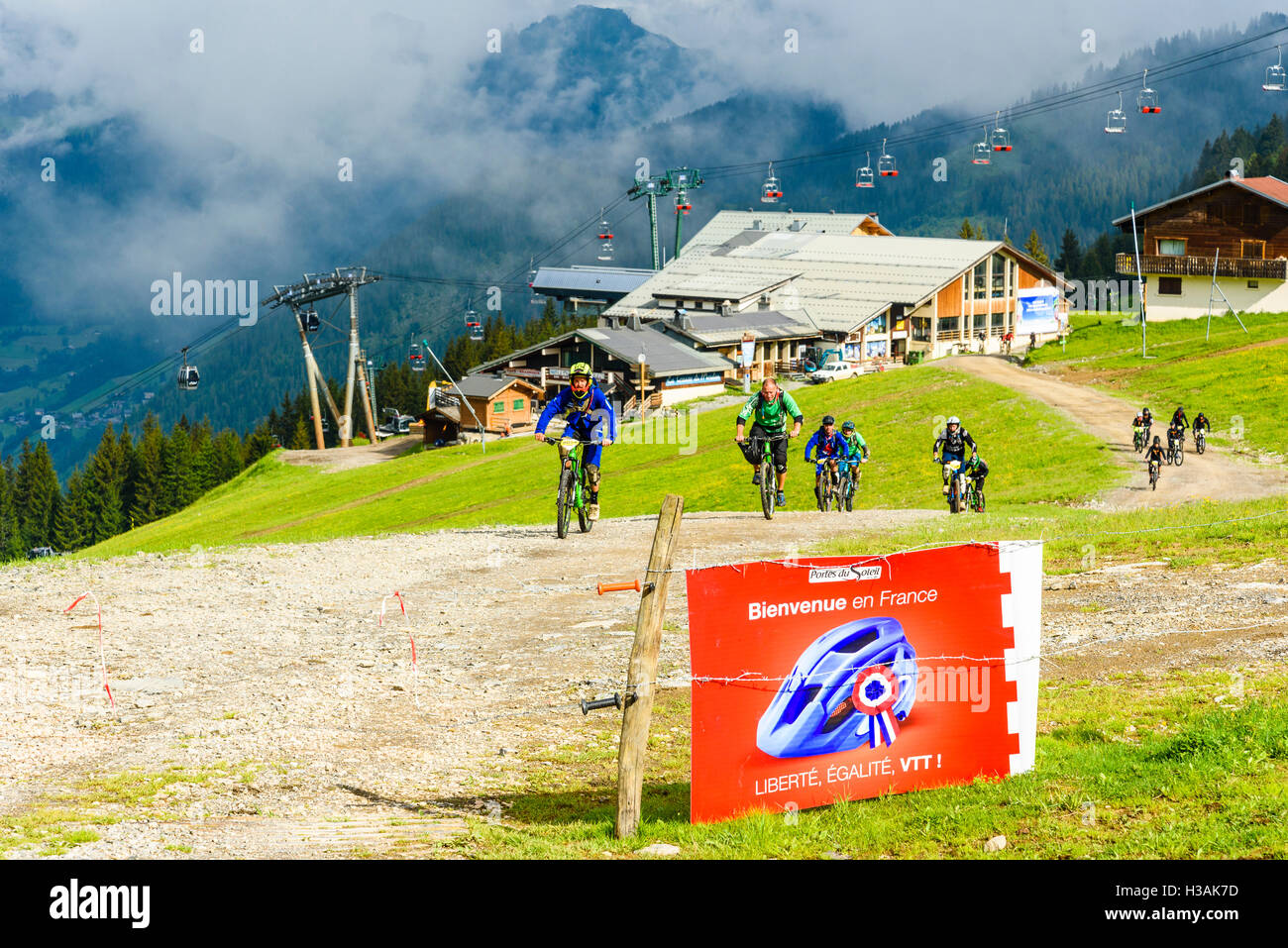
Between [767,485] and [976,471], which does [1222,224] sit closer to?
[976,471]

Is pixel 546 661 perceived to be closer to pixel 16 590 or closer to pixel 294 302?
pixel 16 590

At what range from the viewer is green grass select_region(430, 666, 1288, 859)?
29.4ft

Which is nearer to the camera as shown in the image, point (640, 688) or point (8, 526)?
point (640, 688)

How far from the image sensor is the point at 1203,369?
6531cm

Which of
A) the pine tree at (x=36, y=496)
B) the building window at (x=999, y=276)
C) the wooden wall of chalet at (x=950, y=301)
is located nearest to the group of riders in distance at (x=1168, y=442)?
the wooden wall of chalet at (x=950, y=301)

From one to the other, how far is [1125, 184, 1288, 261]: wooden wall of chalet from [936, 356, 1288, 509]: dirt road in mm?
33941

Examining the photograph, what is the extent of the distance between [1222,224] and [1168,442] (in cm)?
5938

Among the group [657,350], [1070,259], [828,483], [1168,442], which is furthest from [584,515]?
[1070,259]

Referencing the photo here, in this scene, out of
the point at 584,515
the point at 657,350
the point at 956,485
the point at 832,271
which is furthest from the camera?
the point at 832,271

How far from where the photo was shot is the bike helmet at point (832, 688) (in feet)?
32.5

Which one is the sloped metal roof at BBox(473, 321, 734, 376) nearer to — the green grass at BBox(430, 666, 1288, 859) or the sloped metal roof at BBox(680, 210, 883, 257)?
the sloped metal roof at BBox(680, 210, 883, 257)

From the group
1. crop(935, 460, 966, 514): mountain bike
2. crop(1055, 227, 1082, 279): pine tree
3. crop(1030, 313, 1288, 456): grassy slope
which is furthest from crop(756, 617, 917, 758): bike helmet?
crop(1055, 227, 1082, 279): pine tree

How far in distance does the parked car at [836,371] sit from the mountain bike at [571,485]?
83.0 meters
